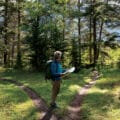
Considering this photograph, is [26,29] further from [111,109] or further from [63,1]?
[111,109]

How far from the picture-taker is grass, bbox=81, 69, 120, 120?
46.5ft

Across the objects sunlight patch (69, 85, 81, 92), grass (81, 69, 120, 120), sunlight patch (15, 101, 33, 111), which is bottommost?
sunlight patch (69, 85, 81, 92)

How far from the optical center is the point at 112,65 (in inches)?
1566

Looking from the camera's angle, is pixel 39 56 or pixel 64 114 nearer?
pixel 64 114

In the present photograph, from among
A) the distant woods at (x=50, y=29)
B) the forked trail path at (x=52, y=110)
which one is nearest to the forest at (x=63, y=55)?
the distant woods at (x=50, y=29)

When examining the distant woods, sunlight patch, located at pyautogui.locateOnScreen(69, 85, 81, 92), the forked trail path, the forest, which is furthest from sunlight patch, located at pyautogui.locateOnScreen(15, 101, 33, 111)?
the distant woods

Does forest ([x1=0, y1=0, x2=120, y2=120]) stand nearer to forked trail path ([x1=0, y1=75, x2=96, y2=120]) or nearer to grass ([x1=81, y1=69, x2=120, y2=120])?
grass ([x1=81, y1=69, x2=120, y2=120])

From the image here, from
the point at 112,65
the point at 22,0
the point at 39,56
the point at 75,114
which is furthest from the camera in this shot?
the point at 22,0

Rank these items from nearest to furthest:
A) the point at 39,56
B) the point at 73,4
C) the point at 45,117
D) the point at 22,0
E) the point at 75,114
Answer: the point at 45,117 < the point at 75,114 < the point at 39,56 < the point at 22,0 < the point at 73,4

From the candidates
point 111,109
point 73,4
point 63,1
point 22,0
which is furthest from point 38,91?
point 73,4

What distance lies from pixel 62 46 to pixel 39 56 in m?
2.49

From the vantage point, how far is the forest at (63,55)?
16.1 metres

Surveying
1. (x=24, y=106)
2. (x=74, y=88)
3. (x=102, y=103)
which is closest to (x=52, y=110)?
(x=24, y=106)

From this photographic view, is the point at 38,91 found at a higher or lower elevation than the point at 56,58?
lower
